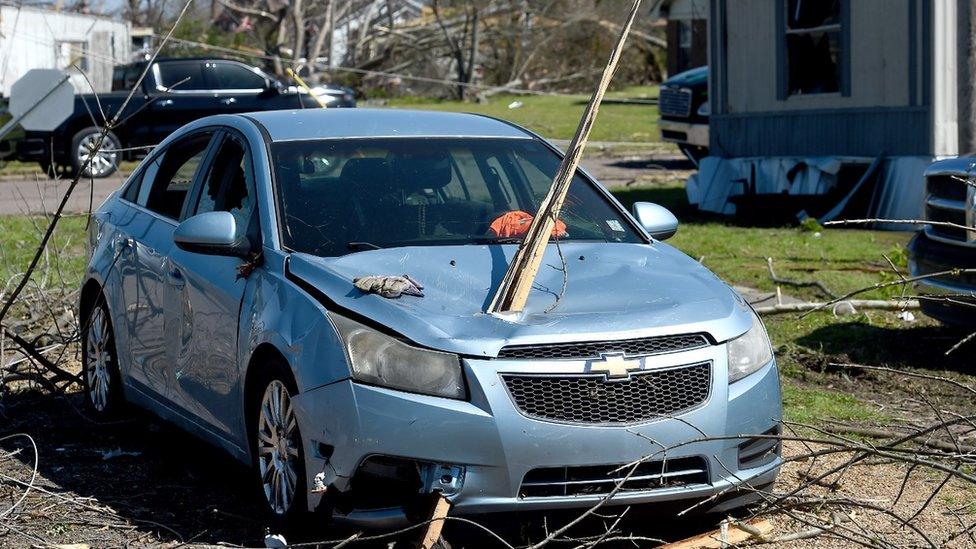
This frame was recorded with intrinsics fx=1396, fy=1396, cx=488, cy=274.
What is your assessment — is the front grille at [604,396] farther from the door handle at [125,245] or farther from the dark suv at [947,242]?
the dark suv at [947,242]

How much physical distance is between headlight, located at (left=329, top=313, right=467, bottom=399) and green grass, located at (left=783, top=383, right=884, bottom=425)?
9.08 feet

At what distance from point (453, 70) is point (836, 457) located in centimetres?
3459

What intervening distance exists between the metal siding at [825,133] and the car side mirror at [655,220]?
8933 millimetres

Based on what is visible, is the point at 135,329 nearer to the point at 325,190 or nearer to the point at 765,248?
the point at 325,190

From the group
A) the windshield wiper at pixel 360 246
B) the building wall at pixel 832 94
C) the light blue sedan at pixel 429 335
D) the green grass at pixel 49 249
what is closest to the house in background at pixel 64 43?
the green grass at pixel 49 249

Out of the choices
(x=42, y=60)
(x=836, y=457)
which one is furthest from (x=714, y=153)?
(x=42, y=60)

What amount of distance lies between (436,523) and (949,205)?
5052mm

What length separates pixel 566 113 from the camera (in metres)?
31.1

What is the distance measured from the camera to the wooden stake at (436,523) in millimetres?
4520

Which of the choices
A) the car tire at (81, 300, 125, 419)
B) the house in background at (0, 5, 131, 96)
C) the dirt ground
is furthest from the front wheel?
the house in background at (0, 5, 131, 96)

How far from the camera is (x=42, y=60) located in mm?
33844

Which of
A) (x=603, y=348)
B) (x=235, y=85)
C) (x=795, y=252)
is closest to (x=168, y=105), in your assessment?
(x=235, y=85)

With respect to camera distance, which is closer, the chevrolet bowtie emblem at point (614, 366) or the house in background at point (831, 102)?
the chevrolet bowtie emblem at point (614, 366)

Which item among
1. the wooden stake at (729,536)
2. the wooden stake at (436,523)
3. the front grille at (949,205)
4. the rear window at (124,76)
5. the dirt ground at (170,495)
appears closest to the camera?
the wooden stake at (436,523)
